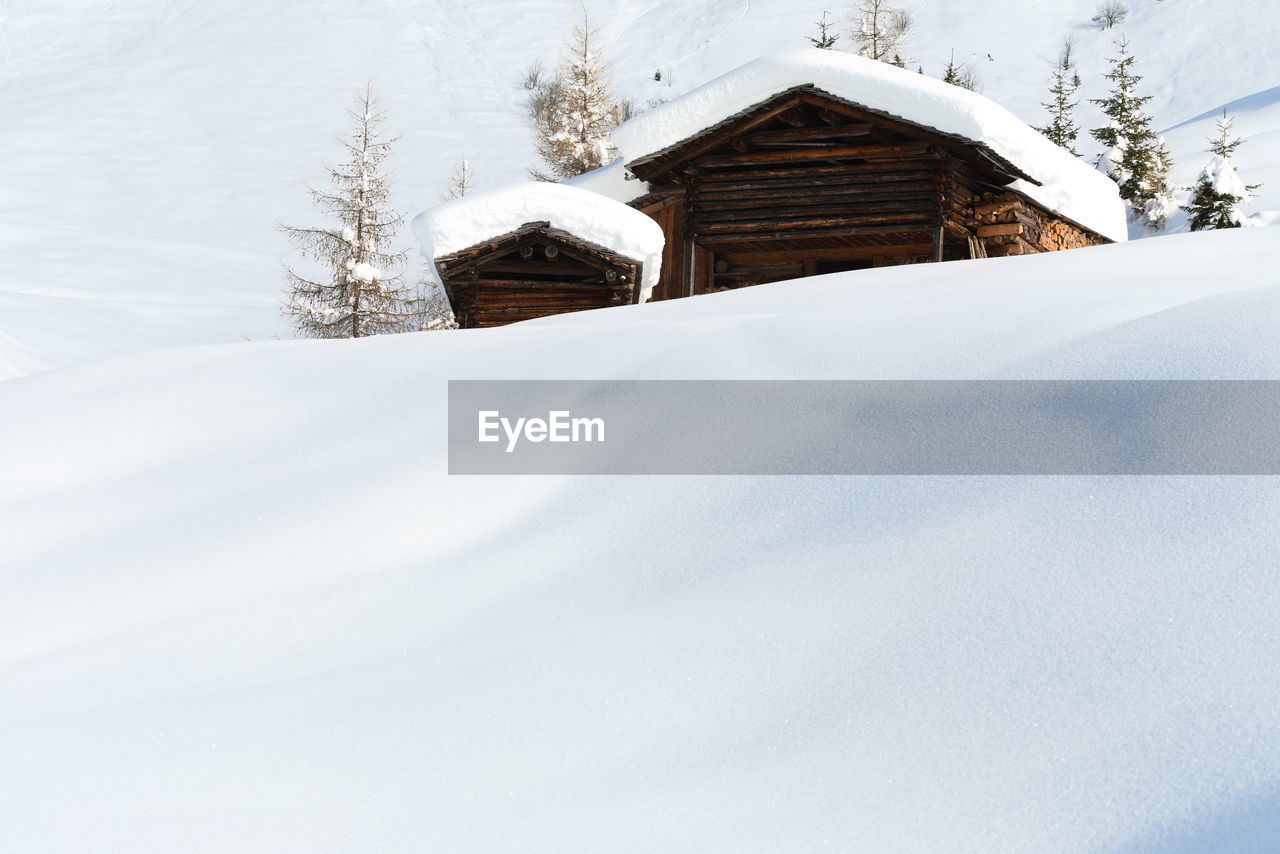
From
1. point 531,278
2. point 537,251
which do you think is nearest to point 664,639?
point 537,251

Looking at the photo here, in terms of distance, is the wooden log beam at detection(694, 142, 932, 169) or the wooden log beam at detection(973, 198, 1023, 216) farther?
the wooden log beam at detection(973, 198, 1023, 216)

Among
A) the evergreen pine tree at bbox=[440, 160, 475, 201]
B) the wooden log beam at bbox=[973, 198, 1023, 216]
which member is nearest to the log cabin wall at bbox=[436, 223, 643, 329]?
the wooden log beam at bbox=[973, 198, 1023, 216]

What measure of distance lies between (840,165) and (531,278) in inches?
158

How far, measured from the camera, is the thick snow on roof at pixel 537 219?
39.8ft

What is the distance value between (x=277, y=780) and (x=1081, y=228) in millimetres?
17274

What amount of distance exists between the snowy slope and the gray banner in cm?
11

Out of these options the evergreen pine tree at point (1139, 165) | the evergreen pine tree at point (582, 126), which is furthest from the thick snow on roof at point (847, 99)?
the evergreen pine tree at point (582, 126)

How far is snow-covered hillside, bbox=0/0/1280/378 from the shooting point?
106ft

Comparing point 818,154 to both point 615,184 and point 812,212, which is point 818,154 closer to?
point 812,212

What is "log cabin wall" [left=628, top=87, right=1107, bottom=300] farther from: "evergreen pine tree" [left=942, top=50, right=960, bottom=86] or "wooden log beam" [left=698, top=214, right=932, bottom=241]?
"evergreen pine tree" [left=942, top=50, right=960, bottom=86]

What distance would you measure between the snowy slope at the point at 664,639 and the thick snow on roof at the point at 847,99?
6999 millimetres

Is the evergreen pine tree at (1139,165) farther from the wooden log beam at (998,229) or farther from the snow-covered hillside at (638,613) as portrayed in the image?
the snow-covered hillside at (638,613)

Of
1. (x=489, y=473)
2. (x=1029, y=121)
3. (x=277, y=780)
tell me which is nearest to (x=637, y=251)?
(x=489, y=473)

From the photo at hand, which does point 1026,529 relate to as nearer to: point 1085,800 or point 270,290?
point 1085,800
